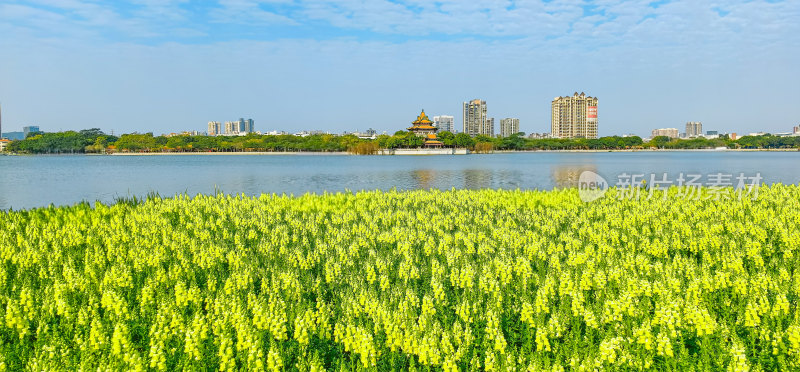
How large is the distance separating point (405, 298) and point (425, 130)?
118 metres

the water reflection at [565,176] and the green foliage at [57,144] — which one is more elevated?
the green foliage at [57,144]

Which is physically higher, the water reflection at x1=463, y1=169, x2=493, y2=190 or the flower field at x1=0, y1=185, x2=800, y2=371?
the flower field at x1=0, y1=185, x2=800, y2=371

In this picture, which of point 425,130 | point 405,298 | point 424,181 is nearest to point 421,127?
point 425,130

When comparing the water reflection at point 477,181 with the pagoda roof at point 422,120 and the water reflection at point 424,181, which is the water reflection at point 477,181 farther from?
the pagoda roof at point 422,120

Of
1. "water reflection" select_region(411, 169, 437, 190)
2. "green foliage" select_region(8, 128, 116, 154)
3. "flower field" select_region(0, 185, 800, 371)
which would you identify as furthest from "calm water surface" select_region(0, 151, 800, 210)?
"green foliage" select_region(8, 128, 116, 154)

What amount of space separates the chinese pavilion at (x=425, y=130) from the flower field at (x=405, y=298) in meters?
112

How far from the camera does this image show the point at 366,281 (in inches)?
251

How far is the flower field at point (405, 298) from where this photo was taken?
4191 mm

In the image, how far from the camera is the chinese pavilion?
121 meters

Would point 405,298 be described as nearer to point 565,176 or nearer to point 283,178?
point 283,178

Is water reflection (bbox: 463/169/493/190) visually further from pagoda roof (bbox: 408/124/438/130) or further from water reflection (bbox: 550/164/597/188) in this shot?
pagoda roof (bbox: 408/124/438/130)

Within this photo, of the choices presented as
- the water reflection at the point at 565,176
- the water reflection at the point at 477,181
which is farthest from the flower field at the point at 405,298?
the water reflection at the point at 565,176

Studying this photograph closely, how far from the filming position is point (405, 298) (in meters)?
5.27

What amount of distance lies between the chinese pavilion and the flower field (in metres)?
112
